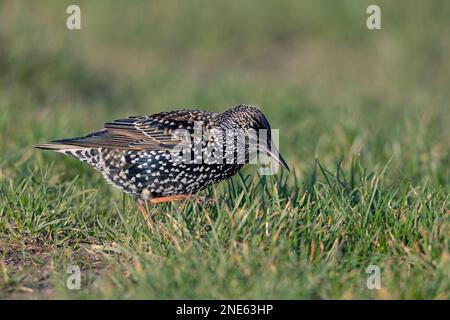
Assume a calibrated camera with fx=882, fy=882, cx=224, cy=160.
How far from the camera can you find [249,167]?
7816mm

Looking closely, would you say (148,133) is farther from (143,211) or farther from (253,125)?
(253,125)

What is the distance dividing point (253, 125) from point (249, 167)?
184cm

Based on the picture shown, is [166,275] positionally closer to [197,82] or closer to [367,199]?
[367,199]

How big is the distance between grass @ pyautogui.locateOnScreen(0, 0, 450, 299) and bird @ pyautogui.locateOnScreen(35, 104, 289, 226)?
0.16 metres

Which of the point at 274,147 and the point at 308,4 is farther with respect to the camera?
the point at 308,4

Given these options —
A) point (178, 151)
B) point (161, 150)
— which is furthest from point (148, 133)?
point (178, 151)

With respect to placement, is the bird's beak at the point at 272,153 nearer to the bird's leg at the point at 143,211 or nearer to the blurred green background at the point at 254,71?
the bird's leg at the point at 143,211


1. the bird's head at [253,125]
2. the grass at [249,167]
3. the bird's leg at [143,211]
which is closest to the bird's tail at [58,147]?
the grass at [249,167]

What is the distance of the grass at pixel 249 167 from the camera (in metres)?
4.84

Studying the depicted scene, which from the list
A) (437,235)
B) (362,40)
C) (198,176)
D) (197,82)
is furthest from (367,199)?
(362,40)

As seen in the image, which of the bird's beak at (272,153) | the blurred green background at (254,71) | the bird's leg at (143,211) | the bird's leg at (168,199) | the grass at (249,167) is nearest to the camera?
the grass at (249,167)

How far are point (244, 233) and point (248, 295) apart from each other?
606 mm

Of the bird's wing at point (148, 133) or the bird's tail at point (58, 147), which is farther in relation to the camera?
the bird's tail at point (58, 147)
